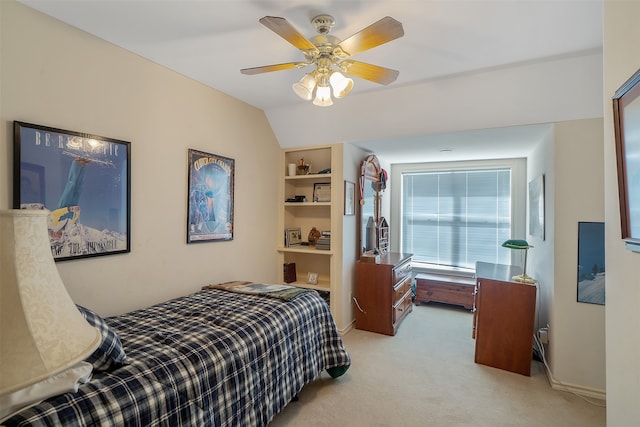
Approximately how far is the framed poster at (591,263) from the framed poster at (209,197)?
302 cm

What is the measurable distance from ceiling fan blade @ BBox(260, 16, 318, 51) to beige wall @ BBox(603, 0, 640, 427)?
1.26 m

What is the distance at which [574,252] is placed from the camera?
2.39 metres

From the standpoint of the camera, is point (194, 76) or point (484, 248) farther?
point (484, 248)

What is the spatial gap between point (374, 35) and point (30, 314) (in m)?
1.65

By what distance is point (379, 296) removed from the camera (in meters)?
3.43

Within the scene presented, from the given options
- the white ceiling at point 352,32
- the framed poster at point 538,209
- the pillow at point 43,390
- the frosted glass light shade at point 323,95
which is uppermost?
the white ceiling at point 352,32

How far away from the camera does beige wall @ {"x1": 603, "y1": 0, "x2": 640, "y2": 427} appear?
3.18ft

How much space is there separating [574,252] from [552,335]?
0.72 meters

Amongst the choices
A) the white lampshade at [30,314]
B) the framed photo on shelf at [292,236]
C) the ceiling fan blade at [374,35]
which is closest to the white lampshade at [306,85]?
the ceiling fan blade at [374,35]

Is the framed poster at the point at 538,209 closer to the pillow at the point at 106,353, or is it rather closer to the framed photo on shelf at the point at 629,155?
the framed photo on shelf at the point at 629,155

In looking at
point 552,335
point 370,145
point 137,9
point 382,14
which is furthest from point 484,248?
point 137,9

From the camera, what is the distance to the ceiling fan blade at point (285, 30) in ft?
4.43

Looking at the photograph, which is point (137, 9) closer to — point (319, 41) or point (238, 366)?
point (319, 41)

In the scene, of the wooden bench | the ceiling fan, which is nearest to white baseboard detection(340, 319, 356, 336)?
the wooden bench
